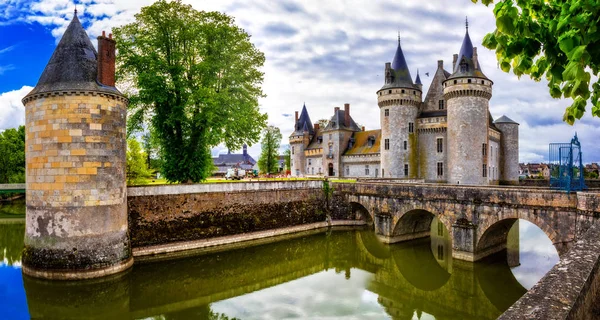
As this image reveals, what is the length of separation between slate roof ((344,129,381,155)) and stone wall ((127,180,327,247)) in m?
17.0

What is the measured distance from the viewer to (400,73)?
33750 mm

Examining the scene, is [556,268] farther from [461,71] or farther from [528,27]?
[461,71]

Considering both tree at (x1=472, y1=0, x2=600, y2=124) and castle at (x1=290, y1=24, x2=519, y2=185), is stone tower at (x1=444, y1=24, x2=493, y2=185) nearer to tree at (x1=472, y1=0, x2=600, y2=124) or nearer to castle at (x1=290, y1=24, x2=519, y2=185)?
castle at (x1=290, y1=24, x2=519, y2=185)

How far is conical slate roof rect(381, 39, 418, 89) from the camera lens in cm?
3309

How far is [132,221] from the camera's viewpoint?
1576 cm

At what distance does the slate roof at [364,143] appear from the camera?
39.2 metres

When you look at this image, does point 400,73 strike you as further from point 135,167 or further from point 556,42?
point 556,42

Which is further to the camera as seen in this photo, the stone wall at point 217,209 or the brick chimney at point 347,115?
the brick chimney at point 347,115

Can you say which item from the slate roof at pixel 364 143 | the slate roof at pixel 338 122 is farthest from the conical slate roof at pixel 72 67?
the slate roof at pixel 338 122

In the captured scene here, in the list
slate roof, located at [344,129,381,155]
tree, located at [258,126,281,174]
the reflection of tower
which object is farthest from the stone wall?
tree, located at [258,126,281,174]

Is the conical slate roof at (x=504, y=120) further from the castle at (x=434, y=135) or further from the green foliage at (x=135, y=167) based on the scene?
the green foliage at (x=135, y=167)

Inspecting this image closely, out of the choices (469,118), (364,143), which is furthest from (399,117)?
(364,143)

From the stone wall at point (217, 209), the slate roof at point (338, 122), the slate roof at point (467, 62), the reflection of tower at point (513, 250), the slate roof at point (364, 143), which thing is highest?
the slate roof at point (467, 62)

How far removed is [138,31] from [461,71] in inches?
938
